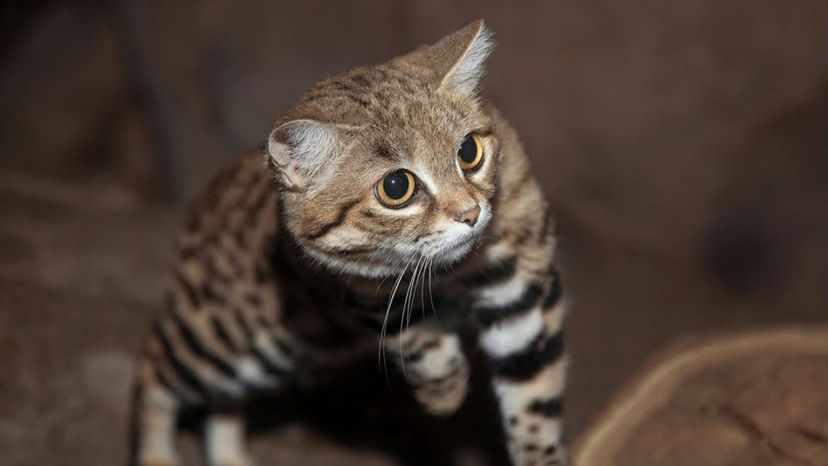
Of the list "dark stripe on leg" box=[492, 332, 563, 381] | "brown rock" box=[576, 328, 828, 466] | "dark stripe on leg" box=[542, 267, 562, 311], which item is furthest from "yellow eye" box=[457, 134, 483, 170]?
"brown rock" box=[576, 328, 828, 466]

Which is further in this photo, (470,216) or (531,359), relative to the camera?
(531,359)

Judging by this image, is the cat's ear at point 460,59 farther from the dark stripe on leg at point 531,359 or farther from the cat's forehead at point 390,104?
the dark stripe on leg at point 531,359

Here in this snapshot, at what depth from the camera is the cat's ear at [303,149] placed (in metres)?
2.60

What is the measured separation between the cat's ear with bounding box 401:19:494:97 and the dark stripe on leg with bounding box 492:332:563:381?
0.86 metres

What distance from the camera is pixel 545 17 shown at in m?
5.17

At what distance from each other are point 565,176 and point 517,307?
2848 mm

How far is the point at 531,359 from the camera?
10.5ft

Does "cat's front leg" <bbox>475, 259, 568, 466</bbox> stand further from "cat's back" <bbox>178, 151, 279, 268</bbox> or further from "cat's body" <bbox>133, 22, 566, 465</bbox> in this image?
"cat's back" <bbox>178, 151, 279, 268</bbox>

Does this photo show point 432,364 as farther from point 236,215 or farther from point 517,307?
point 236,215

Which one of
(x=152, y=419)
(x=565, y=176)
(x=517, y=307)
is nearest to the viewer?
(x=517, y=307)

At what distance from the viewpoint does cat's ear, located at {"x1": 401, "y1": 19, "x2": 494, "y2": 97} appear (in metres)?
2.80

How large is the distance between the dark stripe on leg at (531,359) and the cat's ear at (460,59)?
0.86 m

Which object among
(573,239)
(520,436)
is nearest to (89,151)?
(573,239)

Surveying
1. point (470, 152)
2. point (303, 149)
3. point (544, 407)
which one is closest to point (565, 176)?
point (544, 407)
